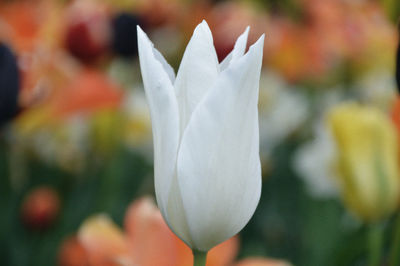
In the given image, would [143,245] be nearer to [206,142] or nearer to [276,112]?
[206,142]

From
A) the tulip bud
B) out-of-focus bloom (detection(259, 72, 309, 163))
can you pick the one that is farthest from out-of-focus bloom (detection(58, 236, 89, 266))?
out-of-focus bloom (detection(259, 72, 309, 163))

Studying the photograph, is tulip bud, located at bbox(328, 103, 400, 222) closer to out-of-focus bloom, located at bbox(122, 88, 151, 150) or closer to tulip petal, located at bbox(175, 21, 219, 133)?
tulip petal, located at bbox(175, 21, 219, 133)

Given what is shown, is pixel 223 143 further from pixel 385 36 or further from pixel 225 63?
pixel 385 36

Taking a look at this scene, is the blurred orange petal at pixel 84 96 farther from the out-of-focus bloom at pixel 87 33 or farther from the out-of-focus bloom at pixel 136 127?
the out-of-focus bloom at pixel 136 127

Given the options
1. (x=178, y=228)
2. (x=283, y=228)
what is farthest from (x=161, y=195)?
(x=283, y=228)

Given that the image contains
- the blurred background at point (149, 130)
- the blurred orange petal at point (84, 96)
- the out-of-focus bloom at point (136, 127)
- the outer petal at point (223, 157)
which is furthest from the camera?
the out-of-focus bloom at point (136, 127)

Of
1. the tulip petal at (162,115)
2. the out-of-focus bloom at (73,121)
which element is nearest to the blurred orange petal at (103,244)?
the tulip petal at (162,115)

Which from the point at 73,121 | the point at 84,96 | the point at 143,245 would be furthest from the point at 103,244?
the point at 73,121
